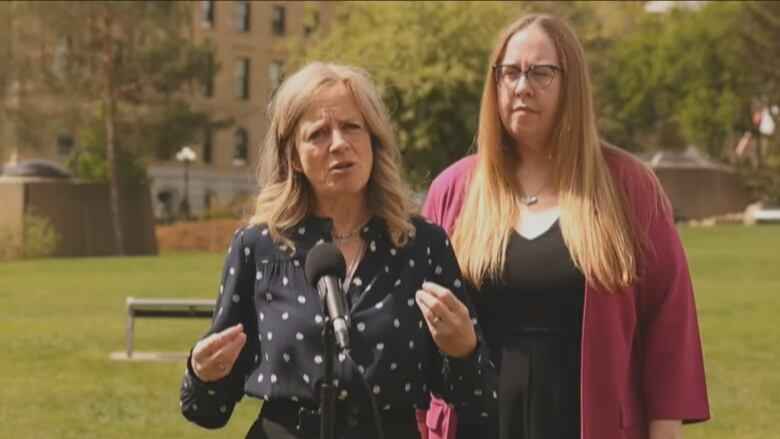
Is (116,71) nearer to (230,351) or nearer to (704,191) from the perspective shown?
(704,191)

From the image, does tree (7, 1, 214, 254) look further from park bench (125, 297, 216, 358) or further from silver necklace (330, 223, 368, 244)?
silver necklace (330, 223, 368, 244)

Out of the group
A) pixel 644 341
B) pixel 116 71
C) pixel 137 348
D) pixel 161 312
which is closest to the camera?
pixel 644 341

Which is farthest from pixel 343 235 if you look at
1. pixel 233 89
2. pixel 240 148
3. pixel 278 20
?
pixel 278 20

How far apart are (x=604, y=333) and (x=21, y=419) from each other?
29.5 feet

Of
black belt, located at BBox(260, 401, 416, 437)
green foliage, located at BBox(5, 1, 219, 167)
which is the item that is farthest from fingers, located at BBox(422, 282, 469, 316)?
green foliage, located at BBox(5, 1, 219, 167)

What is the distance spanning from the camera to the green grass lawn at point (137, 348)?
12.8 meters

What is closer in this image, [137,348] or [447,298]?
[447,298]

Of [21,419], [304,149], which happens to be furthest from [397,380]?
[21,419]

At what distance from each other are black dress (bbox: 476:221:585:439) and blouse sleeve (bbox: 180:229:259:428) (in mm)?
887

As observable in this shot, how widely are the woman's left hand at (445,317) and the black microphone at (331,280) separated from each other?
8.3 inches

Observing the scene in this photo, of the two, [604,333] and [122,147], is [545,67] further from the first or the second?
[122,147]

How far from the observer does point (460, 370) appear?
4289 mm

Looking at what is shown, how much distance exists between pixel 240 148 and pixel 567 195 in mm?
90578

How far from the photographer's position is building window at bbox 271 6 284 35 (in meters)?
97.4
